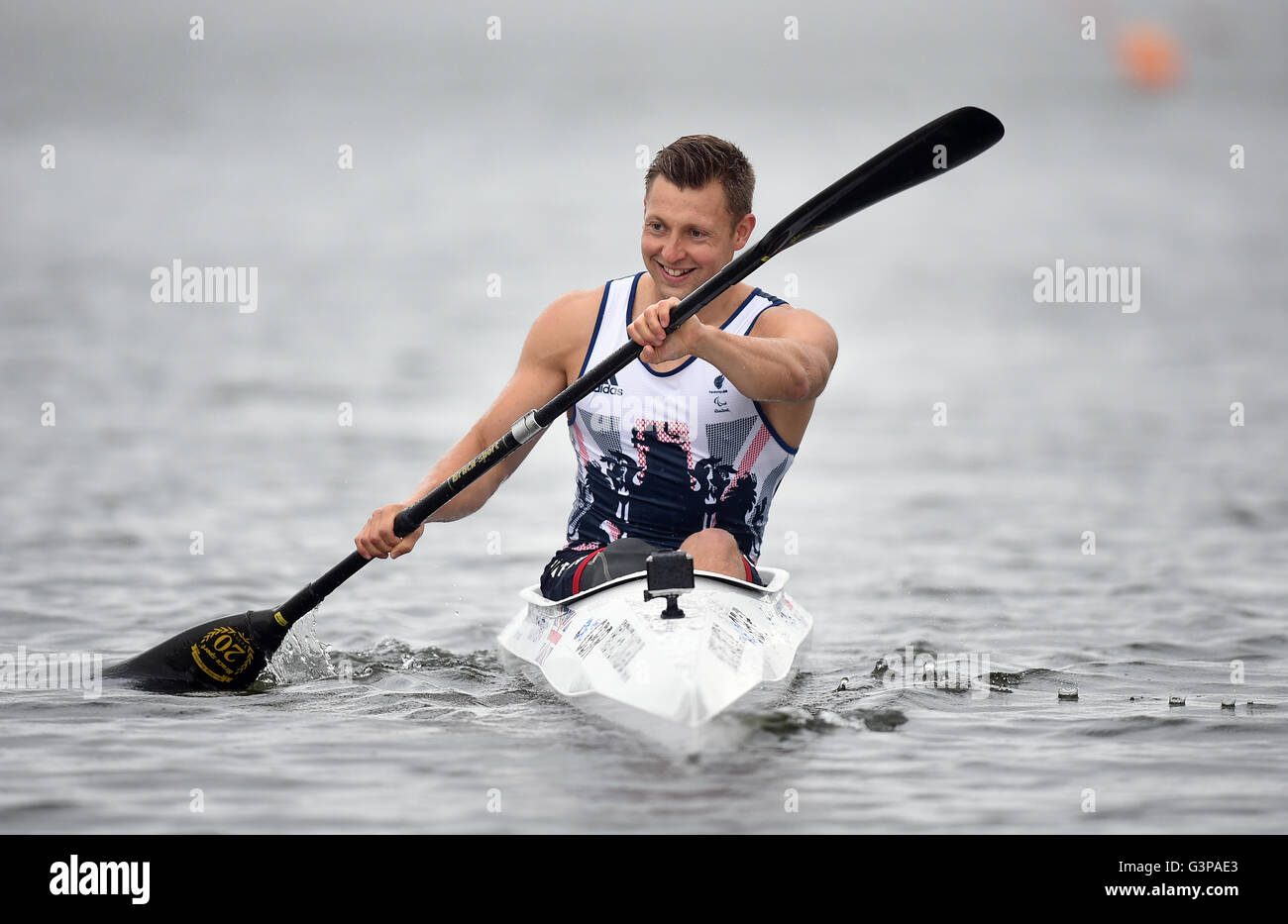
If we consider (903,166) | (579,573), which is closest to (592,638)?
(579,573)

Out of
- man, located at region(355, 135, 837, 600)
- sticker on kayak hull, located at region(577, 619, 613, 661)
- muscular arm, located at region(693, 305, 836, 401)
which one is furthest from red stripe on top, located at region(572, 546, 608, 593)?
muscular arm, located at region(693, 305, 836, 401)

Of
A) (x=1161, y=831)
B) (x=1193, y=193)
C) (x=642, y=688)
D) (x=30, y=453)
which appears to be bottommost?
(x=1161, y=831)

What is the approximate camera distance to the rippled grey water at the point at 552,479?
475cm

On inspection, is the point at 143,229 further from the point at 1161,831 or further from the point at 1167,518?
the point at 1161,831

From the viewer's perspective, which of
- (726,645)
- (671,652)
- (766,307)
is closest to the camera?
(671,652)

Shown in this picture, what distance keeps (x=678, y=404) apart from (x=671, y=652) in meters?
1.08

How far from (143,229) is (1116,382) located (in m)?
18.2

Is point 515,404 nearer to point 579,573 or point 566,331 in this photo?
point 566,331

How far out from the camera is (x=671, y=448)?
17.9 feet

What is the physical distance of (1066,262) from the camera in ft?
85.0

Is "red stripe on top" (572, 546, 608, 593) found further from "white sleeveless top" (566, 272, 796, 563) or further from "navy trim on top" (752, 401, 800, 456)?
"navy trim on top" (752, 401, 800, 456)

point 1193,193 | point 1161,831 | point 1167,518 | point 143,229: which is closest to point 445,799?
point 1161,831

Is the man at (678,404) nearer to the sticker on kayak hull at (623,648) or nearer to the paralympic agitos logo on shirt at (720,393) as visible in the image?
the paralympic agitos logo on shirt at (720,393)

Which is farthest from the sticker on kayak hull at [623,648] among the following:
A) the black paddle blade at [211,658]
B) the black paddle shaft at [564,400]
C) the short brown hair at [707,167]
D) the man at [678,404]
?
the black paddle blade at [211,658]
